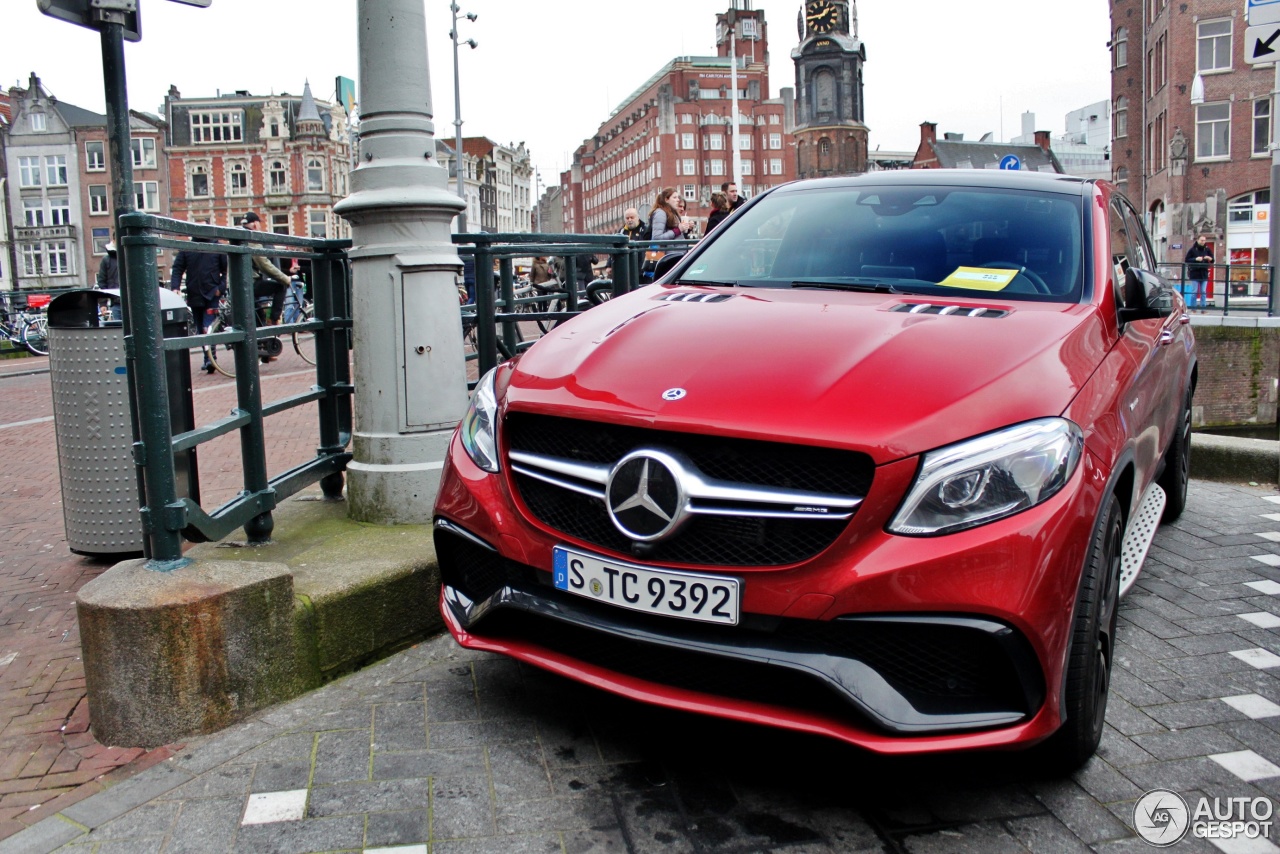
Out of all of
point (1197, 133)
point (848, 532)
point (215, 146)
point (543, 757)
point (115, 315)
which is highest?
point (215, 146)

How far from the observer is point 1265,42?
26.9 ft

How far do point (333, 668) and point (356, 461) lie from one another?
1.27 meters

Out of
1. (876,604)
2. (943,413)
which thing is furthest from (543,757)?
(943,413)

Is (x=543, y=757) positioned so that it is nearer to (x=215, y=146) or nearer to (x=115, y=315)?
(x=115, y=315)

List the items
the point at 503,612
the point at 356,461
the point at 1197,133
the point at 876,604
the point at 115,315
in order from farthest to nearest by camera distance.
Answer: the point at 1197,133 → the point at 115,315 → the point at 356,461 → the point at 503,612 → the point at 876,604

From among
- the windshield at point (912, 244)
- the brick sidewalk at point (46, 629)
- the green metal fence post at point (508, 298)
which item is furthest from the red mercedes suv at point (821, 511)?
the green metal fence post at point (508, 298)

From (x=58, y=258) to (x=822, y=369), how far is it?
266 ft

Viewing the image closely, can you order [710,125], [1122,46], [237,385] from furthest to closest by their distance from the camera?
[710,125], [1122,46], [237,385]

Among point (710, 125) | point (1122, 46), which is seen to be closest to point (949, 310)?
point (1122, 46)

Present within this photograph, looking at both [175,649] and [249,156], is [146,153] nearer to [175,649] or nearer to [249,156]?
[249,156]

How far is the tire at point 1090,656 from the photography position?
8.61ft

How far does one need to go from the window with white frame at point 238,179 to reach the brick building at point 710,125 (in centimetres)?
4093

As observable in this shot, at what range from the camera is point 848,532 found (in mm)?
2484

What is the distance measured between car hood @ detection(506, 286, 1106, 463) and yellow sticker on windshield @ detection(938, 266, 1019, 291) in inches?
7.2
